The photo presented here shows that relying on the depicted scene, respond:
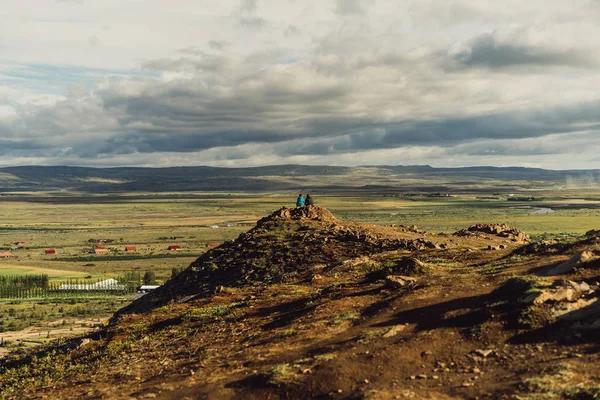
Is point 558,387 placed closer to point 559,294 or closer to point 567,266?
point 559,294

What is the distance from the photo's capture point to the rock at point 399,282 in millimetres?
25031

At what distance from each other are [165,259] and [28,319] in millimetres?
54170

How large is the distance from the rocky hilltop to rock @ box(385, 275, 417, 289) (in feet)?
0.20

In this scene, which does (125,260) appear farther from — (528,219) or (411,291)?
(528,219)

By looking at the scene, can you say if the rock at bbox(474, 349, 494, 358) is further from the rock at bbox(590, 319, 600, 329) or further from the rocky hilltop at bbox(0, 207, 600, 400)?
the rock at bbox(590, 319, 600, 329)

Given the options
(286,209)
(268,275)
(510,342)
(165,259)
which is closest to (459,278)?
(510,342)

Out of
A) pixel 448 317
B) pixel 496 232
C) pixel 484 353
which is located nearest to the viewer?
pixel 484 353

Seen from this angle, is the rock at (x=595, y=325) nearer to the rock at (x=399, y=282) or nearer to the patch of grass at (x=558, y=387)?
the patch of grass at (x=558, y=387)

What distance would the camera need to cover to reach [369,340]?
700 inches

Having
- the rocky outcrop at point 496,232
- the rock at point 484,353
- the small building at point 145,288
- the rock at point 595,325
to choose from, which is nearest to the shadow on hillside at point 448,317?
the rock at point 484,353

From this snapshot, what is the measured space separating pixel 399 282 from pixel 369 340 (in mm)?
7766

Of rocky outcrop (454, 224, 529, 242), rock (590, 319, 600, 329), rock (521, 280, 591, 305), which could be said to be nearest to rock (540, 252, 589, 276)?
rock (521, 280, 591, 305)

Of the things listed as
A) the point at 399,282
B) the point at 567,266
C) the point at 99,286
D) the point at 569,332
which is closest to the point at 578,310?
the point at 569,332

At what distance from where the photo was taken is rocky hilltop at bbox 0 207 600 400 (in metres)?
14.5
